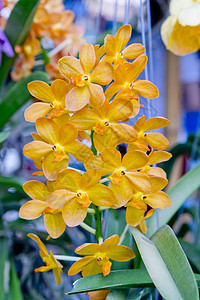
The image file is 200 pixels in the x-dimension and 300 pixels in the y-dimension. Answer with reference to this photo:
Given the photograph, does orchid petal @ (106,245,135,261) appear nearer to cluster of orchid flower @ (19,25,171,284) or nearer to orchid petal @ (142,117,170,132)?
cluster of orchid flower @ (19,25,171,284)

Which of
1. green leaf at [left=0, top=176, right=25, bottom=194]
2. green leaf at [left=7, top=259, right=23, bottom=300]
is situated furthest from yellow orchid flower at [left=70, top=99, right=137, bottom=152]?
green leaf at [left=7, top=259, right=23, bottom=300]

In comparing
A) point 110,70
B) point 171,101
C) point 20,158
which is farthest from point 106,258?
point 171,101

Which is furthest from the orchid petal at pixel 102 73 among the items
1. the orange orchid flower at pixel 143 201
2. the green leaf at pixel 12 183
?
the green leaf at pixel 12 183

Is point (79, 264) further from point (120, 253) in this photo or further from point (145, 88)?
point (145, 88)

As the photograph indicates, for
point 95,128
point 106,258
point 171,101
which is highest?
point 95,128

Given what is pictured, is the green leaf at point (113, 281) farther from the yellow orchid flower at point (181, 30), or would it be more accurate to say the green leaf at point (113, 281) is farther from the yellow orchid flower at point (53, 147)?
the yellow orchid flower at point (181, 30)

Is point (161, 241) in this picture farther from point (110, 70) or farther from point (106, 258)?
point (110, 70)

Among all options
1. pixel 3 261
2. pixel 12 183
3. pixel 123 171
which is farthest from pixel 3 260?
pixel 123 171
